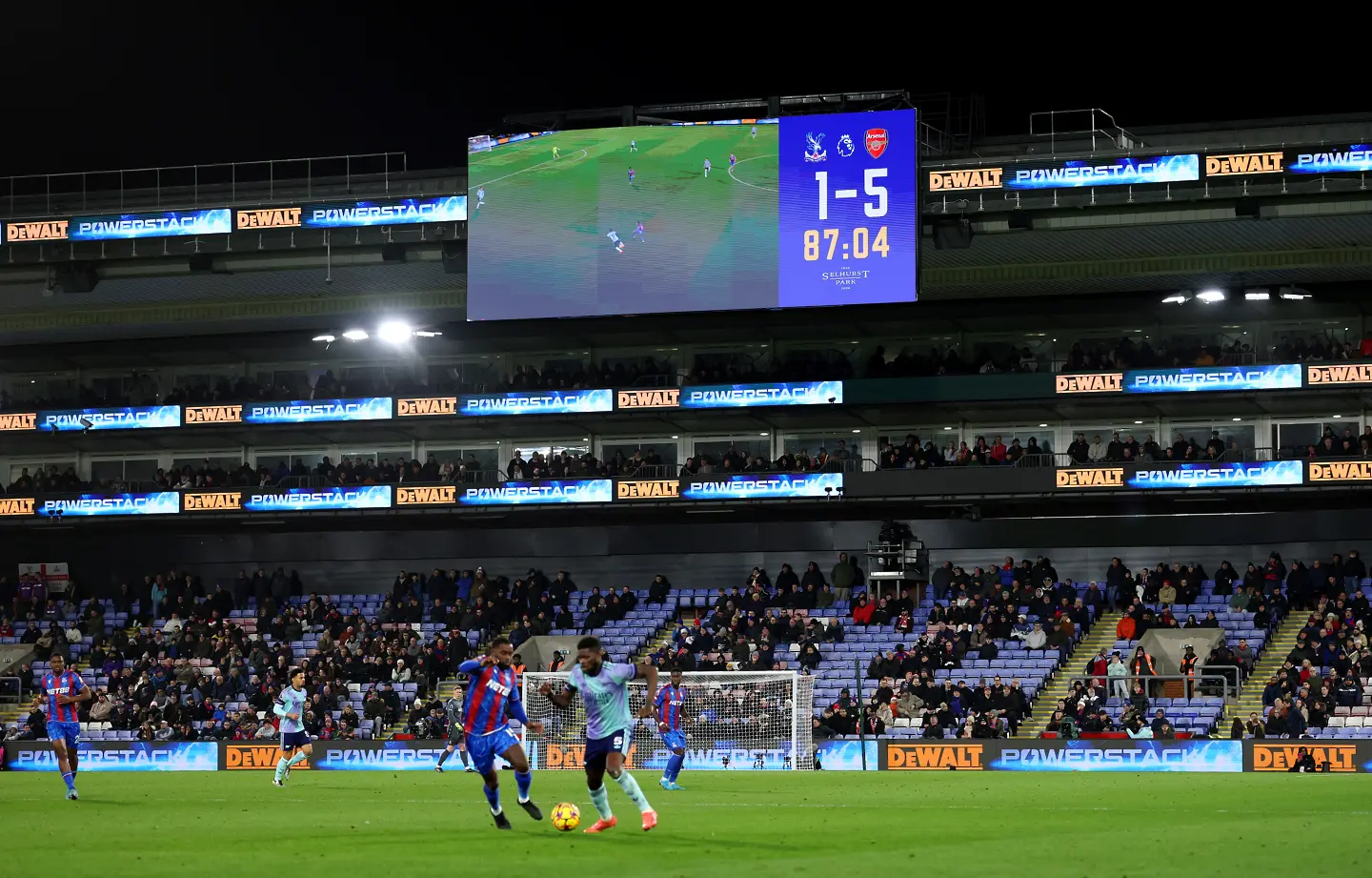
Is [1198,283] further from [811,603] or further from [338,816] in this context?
[338,816]

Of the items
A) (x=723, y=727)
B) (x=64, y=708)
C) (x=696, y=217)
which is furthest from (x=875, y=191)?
(x=64, y=708)

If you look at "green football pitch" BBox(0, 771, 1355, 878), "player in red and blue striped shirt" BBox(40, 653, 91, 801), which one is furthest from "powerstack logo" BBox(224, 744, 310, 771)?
"player in red and blue striped shirt" BBox(40, 653, 91, 801)

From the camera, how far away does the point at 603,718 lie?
1753cm

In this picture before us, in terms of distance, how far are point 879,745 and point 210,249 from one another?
88.5 feet

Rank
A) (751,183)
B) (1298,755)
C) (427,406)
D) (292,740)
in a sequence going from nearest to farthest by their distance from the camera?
(292,740) → (1298,755) → (751,183) → (427,406)

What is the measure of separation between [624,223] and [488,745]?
Result: 3191 centimetres

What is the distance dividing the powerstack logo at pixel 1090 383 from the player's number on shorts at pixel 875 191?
26.3 feet

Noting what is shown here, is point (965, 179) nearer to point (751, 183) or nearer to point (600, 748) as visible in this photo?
point (751, 183)

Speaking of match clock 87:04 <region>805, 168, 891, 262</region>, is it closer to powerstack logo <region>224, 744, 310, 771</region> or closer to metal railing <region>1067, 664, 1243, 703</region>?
metal railing <region>1067, 664, 1243, 703</region>

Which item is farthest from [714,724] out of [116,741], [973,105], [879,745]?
[973,105]

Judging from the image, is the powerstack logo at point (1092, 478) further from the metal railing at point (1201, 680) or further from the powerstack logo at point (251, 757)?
the powerstack logo at point (251, 757)

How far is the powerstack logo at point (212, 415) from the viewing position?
56.9m

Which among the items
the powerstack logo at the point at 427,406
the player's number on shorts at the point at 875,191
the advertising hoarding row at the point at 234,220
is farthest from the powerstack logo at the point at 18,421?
the player's number on shorts at the point at 875,191

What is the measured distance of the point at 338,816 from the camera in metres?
21.7
